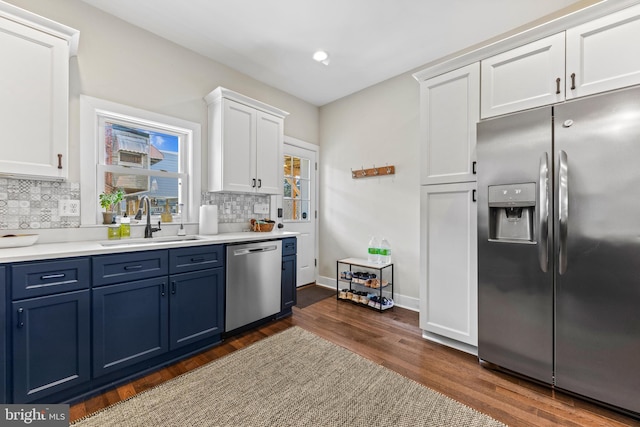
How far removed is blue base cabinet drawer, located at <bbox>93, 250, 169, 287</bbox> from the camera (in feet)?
5.77

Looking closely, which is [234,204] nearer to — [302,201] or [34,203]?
[302,201]

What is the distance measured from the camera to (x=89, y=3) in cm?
220

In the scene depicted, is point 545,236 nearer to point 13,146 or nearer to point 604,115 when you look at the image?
point 604,115

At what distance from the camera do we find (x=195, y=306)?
7.36 feet

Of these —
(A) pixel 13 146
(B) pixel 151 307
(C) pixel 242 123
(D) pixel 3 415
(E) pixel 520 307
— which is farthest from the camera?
(C) pixel 242 123

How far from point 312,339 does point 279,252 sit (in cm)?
94

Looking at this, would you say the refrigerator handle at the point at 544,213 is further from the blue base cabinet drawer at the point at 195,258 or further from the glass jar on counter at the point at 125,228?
Answer: the glass jar on counter at the point at 125,228

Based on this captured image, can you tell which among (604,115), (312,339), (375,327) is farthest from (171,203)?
(604,115)

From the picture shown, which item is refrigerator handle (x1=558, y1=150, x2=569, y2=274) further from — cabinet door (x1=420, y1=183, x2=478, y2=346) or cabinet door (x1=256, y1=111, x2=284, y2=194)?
cabinet door (x1=256, y1=111, x2=284, y2=194)

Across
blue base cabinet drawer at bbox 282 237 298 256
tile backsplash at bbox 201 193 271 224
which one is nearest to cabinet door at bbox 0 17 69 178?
tile backsplash at bbox 201 193 271 224

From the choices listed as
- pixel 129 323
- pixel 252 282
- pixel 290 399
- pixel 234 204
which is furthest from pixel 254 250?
pixel 290 399

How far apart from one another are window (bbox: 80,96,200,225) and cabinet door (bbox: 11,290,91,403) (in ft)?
2.72

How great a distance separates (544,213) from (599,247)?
33 cm

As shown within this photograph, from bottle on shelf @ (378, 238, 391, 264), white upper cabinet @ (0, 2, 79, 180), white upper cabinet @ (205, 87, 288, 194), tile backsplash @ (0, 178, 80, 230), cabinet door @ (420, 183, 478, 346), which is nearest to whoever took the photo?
white upper cabinet @ (0, 2, 79, 180)
